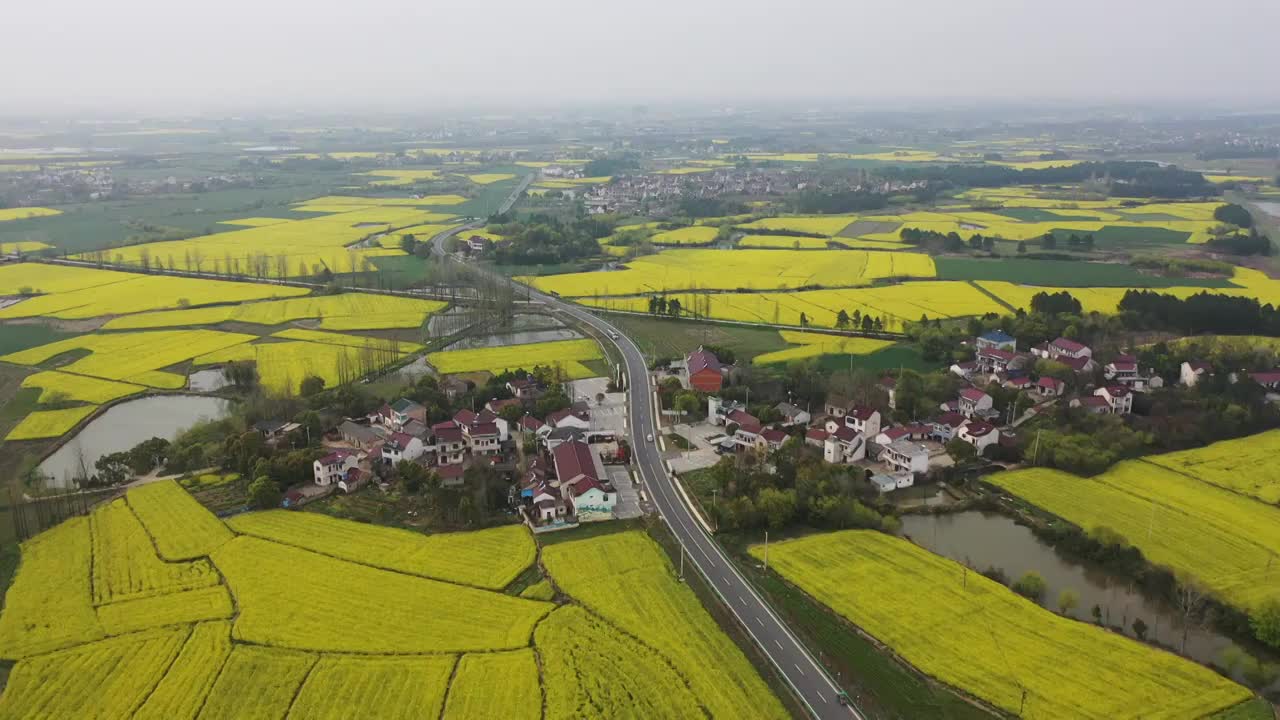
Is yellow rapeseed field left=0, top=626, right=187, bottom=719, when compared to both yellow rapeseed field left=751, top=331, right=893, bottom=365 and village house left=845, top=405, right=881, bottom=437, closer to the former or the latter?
village house left=845, top=405, right=881, bottom=437

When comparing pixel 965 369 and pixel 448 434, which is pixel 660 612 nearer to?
pixel 448 434

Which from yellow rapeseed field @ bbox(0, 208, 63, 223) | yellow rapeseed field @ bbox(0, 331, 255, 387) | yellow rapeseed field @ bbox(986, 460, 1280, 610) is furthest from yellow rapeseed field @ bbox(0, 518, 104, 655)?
yellow rapeseed field @ bbox(0, 208, 63, 223)

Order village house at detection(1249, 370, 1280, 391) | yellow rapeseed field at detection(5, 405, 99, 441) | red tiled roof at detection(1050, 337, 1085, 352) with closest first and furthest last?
Answer: yellow rapeseed field at detection(5, 405, 99, 441)
village house at detection(1249, 370, 1280, 391)
red tiled roof at detection(1050, 337, 1085, 352)

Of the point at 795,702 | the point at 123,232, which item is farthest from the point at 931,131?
the point at 795,702

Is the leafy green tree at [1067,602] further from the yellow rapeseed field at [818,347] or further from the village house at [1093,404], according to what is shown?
the yellow rapeseed field at [818,347]

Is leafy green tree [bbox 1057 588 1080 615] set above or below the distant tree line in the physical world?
below

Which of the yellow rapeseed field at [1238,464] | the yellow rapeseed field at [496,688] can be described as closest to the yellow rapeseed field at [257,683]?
the yellow rapeseed field at [496,688]

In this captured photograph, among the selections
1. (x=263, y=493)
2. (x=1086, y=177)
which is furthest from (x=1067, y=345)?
(x=1086, y=177)

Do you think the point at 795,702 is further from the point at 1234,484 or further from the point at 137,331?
the point at 137,331
